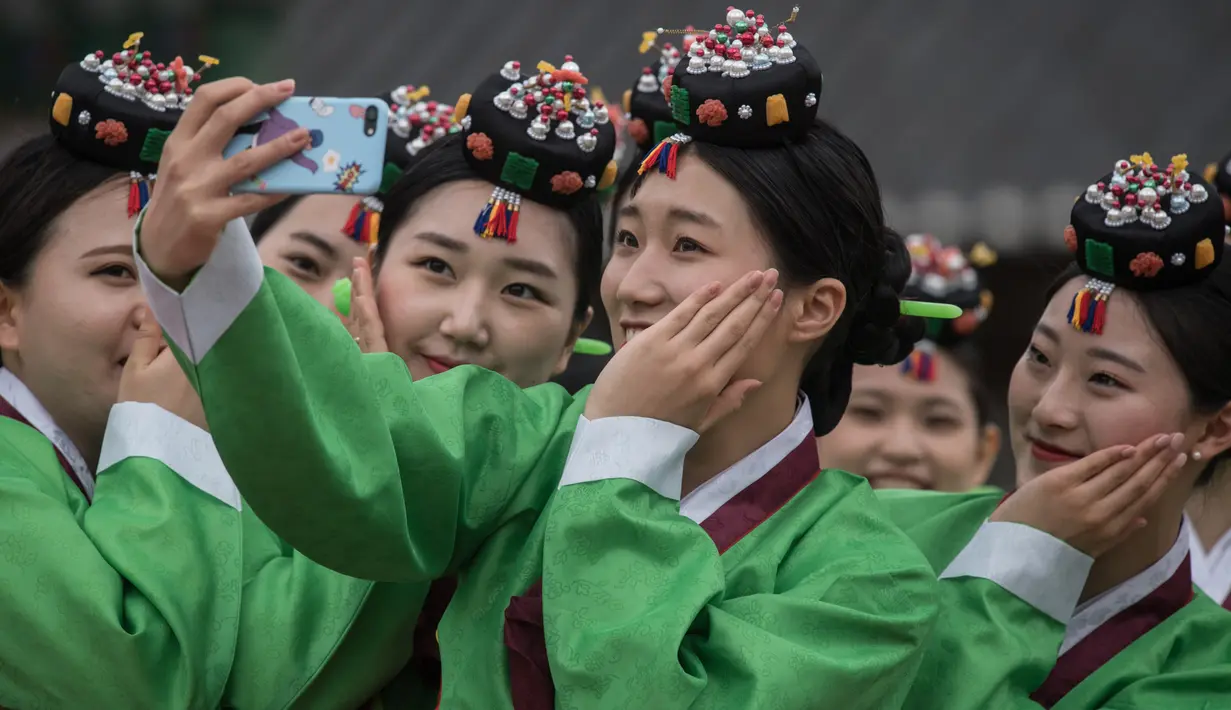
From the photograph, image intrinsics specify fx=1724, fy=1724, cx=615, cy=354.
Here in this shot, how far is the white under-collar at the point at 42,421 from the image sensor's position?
3.39 metres

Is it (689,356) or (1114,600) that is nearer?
(689,356)

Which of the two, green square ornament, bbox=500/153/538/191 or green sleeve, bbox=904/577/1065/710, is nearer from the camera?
green sleeve, bbox=904/577/1065/710

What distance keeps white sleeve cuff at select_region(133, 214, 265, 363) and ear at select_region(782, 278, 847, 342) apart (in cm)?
109

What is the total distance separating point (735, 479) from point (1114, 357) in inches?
36.2

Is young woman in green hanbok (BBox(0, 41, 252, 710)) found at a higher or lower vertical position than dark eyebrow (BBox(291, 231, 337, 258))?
higher

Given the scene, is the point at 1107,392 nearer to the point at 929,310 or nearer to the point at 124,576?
the point at 929,310

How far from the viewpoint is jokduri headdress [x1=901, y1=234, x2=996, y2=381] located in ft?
16.5

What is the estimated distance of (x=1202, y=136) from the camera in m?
8.63

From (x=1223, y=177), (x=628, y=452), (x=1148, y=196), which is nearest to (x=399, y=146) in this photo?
(x=628, y=452)

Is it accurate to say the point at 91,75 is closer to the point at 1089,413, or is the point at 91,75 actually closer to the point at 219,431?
the point at 219,431

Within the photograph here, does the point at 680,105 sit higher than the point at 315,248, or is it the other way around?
the point at 680,105

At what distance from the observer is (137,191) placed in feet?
11.3

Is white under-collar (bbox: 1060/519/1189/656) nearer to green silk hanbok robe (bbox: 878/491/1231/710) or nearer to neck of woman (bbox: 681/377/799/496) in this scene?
green silk hanbok robe (bbox: 878/491/1231/710)

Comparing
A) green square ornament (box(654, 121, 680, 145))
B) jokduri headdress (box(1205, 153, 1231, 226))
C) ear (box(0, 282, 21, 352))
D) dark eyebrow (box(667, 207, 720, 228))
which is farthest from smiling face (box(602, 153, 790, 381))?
jokduri headdress (box(1205, 153, 1231, 226))
